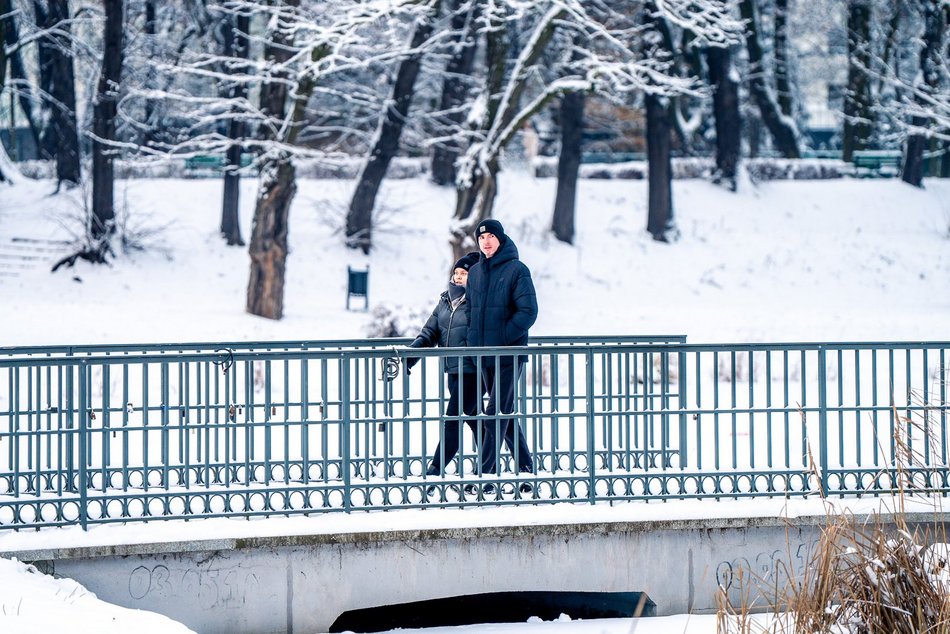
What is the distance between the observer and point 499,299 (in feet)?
28.0

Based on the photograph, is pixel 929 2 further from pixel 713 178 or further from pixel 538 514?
pixel 538 514

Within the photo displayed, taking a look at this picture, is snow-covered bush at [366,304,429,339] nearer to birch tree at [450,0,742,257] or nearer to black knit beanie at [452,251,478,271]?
birch tree at [450,0,742,257]

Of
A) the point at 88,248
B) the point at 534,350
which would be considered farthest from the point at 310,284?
the point at 534,350

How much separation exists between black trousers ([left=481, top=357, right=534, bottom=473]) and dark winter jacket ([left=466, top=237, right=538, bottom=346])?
0.68 feet

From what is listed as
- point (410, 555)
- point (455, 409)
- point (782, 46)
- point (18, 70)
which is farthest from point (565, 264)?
point (410, 555)

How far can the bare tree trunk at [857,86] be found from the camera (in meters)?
35.2

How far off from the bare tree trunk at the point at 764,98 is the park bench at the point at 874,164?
1.78 m

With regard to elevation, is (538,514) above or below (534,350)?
below

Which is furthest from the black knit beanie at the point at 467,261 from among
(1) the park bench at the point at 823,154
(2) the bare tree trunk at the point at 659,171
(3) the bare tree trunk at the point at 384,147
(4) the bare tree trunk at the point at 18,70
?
(1) the park bench at the point at 823,154

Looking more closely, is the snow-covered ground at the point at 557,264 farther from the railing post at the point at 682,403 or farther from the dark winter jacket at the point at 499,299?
the railing post at the point at 682,403

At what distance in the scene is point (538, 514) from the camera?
7820mm

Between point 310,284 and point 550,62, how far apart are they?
8.66 metres

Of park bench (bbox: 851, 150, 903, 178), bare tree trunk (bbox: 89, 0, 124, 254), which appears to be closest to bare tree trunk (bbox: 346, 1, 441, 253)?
bare tree trunk (bbox: 89, 0, 124, 254)

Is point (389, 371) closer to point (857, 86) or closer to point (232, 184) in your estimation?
point (232, 184)
